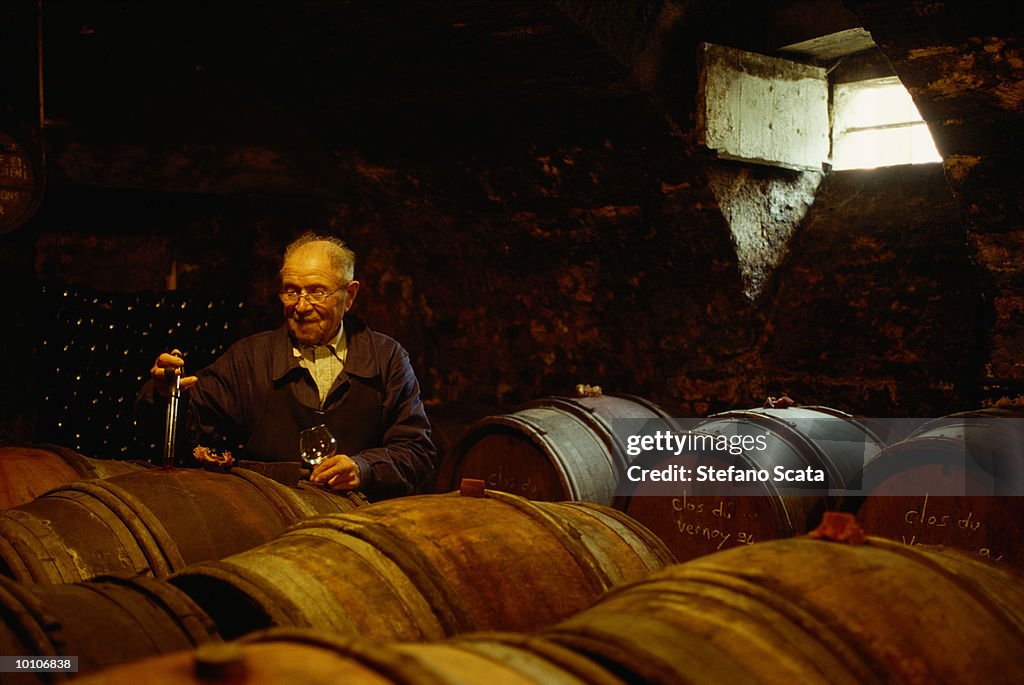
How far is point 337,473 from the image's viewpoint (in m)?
3.43

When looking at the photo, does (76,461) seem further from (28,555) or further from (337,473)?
(28,555)

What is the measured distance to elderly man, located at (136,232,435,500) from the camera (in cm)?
381

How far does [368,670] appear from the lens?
1.42 m

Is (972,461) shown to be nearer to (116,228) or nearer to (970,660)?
(970,660)

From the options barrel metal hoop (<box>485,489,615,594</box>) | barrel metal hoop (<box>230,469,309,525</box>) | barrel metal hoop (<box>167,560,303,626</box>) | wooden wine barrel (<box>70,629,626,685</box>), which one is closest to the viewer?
wooden wine barrel (<box>70,629,626,685</box>)

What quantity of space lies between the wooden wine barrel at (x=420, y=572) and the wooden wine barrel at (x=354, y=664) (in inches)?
23.1

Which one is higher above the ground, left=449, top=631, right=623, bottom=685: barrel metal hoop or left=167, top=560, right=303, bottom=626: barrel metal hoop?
left=449, top=631, right=623, bottom=685: barrel metal hoop

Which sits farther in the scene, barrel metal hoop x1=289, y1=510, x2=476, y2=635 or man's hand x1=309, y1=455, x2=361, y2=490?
man's hand x1=309, y1=455, x2=361, y2=490

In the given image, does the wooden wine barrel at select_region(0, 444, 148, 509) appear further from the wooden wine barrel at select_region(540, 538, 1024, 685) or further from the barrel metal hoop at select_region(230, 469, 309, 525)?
the wooden wine barrel at select_region(540, 538, 1024, 685)

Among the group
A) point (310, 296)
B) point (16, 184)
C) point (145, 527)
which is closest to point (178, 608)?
point (145, 527)

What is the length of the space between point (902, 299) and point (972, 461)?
2.31m

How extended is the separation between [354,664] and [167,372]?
7.53 ft

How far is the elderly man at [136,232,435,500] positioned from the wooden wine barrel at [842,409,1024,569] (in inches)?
64.2

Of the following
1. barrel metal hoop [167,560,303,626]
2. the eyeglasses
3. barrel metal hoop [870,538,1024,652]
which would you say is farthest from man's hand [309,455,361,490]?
barrel metal hoop [870,538,1024,652]
